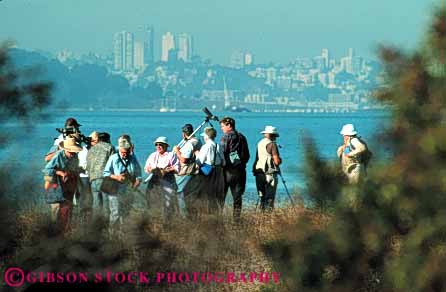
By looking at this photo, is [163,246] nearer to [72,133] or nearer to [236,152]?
[72,133]

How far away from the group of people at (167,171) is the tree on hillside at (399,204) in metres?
3.21

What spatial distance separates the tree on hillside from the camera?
5.89 metres

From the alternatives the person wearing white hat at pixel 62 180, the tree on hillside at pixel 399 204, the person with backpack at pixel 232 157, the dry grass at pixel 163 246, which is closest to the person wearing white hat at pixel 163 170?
the person with backpack at pixel 232 157

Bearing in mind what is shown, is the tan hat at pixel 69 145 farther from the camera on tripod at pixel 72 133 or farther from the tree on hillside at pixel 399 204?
the tree on hillside at pixel 399 204

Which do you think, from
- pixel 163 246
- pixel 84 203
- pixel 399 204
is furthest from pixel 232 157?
pixel 399 204

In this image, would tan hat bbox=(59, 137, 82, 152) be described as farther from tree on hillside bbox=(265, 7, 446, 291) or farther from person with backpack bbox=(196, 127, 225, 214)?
tree on hillside bbox=(265, 7, 446, 291)

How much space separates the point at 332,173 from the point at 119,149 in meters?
8.02

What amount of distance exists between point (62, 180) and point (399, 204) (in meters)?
5.42

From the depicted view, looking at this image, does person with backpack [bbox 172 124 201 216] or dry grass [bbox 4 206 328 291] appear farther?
person with backpack [bbox 172 124 201 216]

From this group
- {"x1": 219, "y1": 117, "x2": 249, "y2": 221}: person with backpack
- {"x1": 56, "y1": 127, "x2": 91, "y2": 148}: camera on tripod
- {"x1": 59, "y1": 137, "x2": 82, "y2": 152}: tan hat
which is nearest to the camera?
{"x1": 59, "y1": 137, "x2": 82, "y2": 152}: tan hat

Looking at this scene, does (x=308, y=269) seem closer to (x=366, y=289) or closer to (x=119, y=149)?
(x=366, y=289)

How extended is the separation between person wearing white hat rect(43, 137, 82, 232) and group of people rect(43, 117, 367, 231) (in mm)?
11

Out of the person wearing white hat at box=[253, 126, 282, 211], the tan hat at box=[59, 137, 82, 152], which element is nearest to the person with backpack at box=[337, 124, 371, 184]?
the tan hat at box=[59, 137, 82, 152]

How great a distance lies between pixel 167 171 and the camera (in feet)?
50.1
